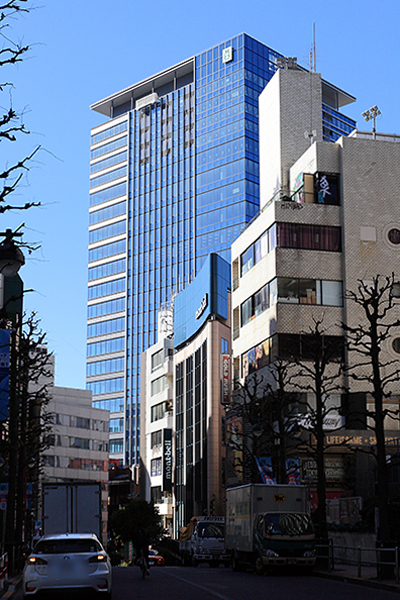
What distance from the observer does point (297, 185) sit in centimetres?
6356

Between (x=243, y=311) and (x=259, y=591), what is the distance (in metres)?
48.1

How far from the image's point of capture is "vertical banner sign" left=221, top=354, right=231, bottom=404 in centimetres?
7906

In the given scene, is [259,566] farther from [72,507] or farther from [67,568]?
[67,568]

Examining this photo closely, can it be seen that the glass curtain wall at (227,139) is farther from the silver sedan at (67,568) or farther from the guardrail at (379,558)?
the silver sedan at (67,568)

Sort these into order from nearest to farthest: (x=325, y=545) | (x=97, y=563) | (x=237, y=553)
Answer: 1. (x=97, y=563)
2. (x=325, y=545)
3. (x=237, y=553)

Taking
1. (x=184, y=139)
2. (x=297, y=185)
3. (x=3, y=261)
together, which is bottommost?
(x=3, y=261)

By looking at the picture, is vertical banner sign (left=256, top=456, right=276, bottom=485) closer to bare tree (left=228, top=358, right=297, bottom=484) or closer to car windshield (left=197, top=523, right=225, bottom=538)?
bare tree (left=228, top=358, right=297, bottom=484)

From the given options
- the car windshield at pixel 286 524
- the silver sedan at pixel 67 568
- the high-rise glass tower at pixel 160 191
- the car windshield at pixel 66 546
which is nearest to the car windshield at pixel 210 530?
the car windshield at pixel 286 524

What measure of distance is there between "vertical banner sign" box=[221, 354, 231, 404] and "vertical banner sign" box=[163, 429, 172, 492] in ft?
73.3

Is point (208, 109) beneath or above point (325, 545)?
above

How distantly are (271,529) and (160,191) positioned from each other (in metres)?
143

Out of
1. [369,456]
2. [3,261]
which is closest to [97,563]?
[3,261]

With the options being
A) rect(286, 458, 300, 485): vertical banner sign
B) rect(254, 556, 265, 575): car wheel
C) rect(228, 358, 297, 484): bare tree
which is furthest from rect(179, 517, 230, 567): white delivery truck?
rect(254, 556, 265, 575): car wheel

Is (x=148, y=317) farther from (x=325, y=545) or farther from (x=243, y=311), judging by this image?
(x=325, y=545)
